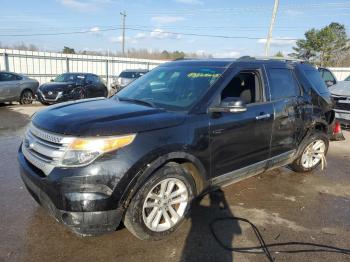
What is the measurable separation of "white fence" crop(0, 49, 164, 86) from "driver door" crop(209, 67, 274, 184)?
1938cm

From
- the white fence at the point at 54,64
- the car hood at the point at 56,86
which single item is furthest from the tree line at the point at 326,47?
the car hood at the point at 56,86

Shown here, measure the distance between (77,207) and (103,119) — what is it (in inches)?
33.7

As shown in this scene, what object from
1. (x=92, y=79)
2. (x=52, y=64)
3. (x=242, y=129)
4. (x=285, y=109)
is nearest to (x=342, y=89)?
(x=285, y=109)

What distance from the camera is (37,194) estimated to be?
3.21 meters

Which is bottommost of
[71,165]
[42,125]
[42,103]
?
[42,103]

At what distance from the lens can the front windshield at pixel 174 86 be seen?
12.8 ft

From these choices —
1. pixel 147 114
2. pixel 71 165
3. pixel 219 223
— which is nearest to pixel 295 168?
pixel 219 223

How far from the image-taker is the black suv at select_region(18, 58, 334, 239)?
2986mm

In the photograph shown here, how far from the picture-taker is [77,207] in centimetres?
295

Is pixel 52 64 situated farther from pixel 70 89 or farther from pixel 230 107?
pixel 230 107

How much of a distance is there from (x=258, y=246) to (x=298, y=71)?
3052mm

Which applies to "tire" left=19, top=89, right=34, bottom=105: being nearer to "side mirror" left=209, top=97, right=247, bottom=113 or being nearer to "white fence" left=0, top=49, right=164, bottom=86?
"white fence" left=0, top=49, right=164, bottom=86

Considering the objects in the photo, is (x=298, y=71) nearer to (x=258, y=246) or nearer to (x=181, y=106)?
(x=181, y=106)

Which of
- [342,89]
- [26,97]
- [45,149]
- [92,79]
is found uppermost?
[342,89]
